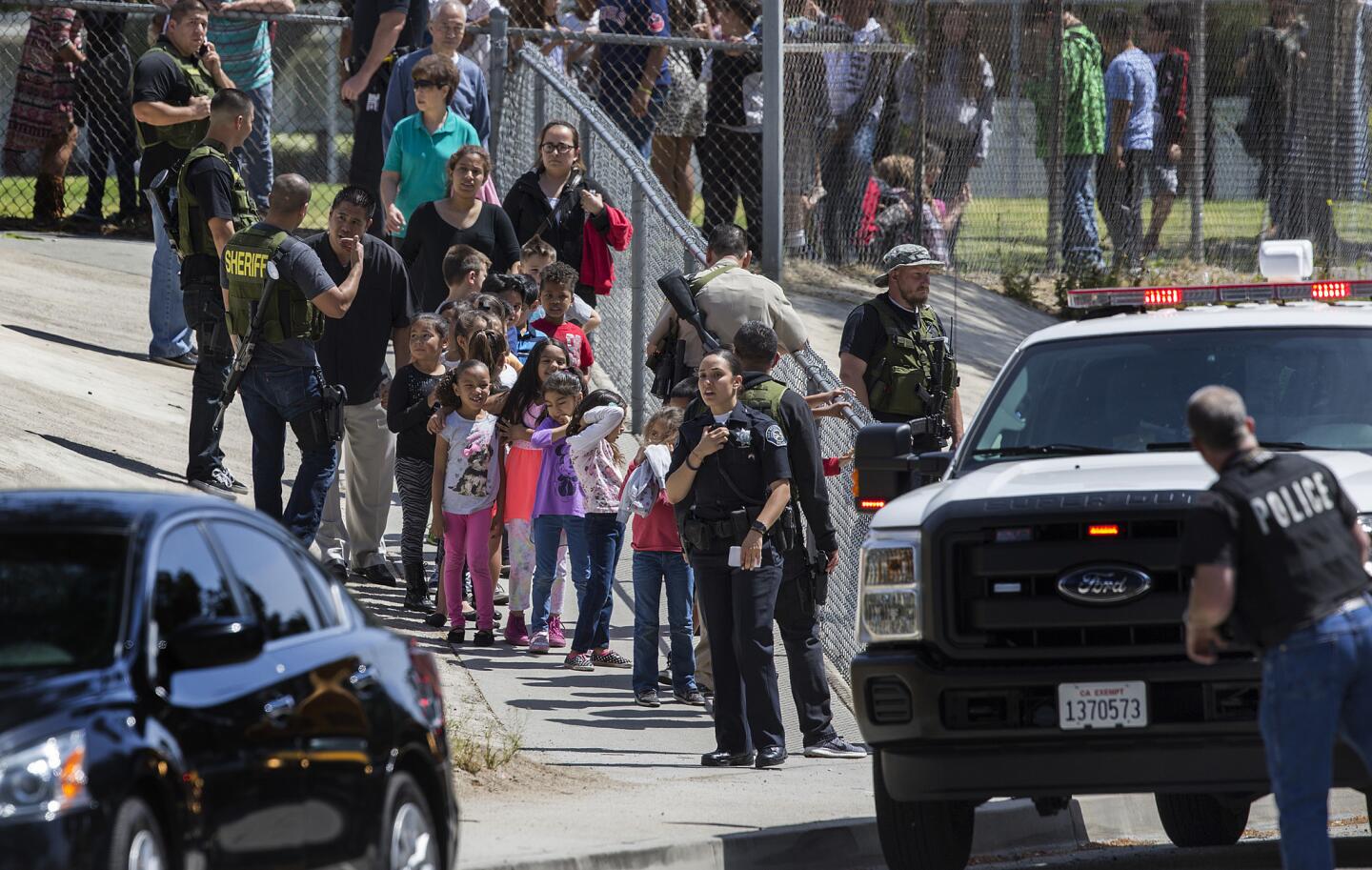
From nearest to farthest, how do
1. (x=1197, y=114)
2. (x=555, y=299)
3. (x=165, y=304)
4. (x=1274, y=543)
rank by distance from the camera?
1. (x=1274, y=543)
2. (x=555, y=299)
3. (x=165, y=304)
4. (x=1197, y=114)

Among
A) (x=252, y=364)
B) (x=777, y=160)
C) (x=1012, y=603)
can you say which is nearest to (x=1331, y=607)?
(x=1012, y=603)

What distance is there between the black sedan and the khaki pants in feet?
19.2

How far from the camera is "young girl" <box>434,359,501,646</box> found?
11.8 metres

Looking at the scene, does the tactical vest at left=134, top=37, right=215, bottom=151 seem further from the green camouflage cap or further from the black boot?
the green camouflage cap

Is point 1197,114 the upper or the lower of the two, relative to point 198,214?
upper

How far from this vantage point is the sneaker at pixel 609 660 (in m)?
11.8

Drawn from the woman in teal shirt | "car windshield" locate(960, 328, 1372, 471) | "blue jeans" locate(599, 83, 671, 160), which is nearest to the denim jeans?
"car windshield" locate(960, 328, 1372, 471)

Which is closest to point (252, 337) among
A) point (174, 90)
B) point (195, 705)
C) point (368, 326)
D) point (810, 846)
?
point (368, 326)

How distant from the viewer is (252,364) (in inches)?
461

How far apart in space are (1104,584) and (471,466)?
5023 millimetres

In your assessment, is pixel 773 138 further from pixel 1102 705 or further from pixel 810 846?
pixel 1102 705

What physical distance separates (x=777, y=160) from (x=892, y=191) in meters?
2.56

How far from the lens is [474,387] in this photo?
467 inches

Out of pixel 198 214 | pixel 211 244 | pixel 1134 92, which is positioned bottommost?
pixel 211 244
